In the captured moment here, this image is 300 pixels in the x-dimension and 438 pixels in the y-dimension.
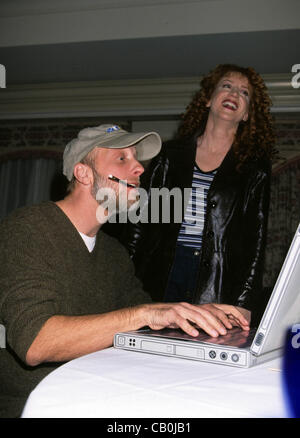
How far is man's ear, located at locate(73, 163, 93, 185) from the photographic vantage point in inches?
60.4

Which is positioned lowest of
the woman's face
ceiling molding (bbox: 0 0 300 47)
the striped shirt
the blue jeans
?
the blue jeans

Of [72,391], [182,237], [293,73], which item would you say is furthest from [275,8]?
[72,391]

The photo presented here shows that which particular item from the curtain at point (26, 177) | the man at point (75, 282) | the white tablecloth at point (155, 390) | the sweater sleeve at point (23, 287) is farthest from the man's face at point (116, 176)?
the curtain at point (26, 177)

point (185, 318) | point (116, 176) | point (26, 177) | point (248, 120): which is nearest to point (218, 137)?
point (248, 120)

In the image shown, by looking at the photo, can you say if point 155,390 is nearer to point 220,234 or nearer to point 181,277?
point 181,277

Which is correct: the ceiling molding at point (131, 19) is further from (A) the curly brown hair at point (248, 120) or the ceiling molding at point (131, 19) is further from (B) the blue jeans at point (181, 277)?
(B) the blue jeans at point (181, 277)

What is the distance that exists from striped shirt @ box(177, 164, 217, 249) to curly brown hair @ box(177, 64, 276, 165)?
0.19 meters

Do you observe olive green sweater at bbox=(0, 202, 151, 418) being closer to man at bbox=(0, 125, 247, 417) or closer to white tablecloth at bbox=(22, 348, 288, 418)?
man at bbox=(0, 125, 247, 417)

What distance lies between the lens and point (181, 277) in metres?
1.94

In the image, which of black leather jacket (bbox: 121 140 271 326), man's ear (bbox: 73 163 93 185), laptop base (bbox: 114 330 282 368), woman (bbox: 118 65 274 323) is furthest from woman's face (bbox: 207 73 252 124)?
laptop base (bbox: 114 330 282 368)

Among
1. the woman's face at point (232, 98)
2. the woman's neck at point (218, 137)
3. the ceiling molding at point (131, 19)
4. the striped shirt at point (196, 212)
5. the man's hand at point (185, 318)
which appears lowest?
the man's hand at point (185, 318)

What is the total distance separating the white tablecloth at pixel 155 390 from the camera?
62 cm

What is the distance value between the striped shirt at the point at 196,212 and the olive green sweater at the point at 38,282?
481 mm

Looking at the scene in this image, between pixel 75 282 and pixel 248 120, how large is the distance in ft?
4.12
